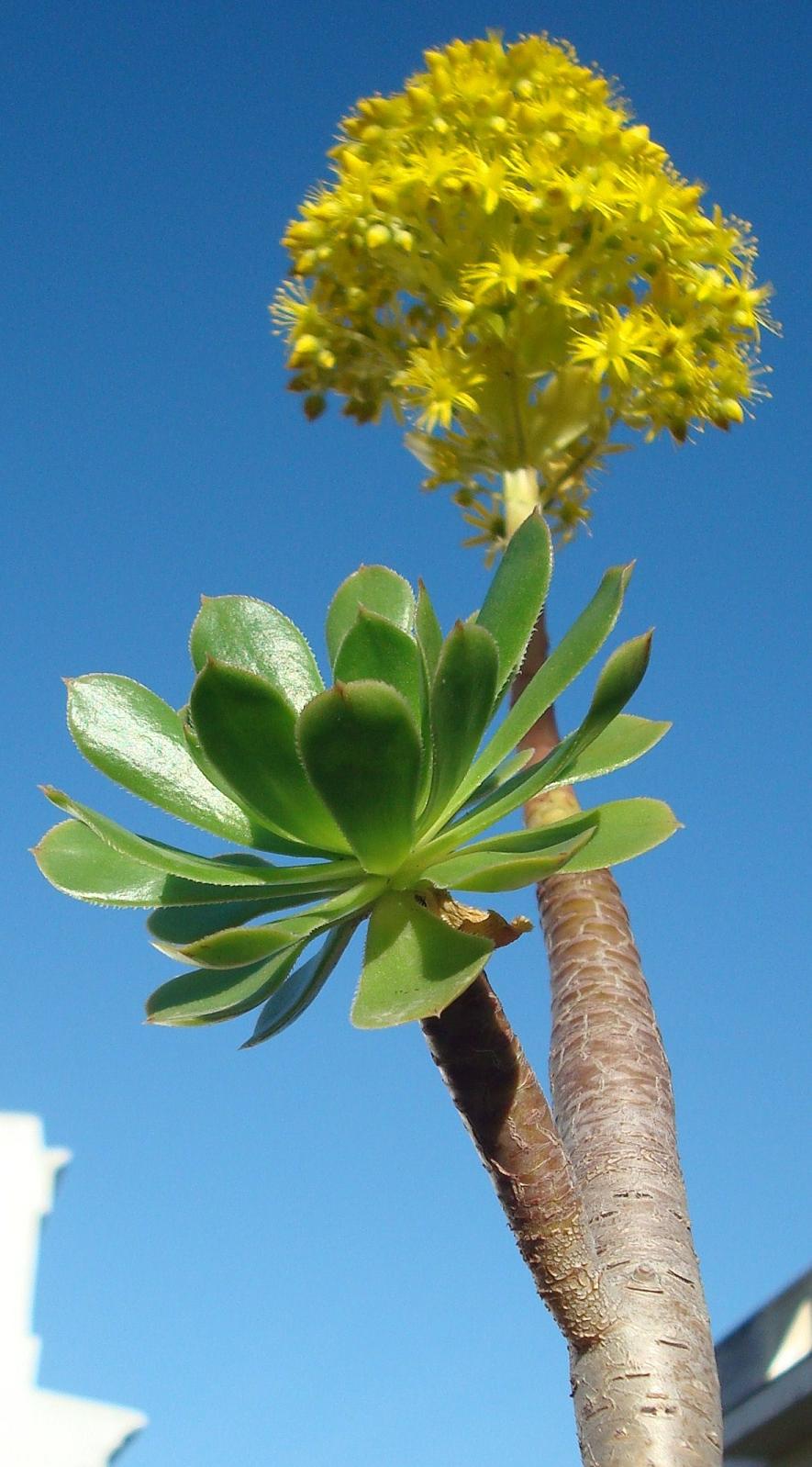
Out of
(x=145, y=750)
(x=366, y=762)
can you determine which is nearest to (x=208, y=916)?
(x=145, y=750)

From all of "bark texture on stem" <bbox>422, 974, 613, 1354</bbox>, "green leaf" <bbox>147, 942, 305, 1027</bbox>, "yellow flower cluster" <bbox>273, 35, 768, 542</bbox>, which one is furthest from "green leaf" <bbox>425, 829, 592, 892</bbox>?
"yellow flower cluster" <bbox>273, 35, 768, 542</bbox>

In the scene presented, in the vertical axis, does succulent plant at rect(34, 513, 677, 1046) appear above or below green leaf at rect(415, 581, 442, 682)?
below

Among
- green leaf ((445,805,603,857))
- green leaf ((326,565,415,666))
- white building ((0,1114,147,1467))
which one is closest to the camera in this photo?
green leaf ((445,805,603,857))

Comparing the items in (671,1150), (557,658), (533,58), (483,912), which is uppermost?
(533,58)

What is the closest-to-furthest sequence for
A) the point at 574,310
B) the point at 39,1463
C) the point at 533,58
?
the point at 574,310 < the point at 533,58 < the point at 39,1463

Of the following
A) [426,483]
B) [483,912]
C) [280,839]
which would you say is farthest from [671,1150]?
[426,483]

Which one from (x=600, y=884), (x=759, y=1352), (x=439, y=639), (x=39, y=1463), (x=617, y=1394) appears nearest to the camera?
(x=617, y=1394)

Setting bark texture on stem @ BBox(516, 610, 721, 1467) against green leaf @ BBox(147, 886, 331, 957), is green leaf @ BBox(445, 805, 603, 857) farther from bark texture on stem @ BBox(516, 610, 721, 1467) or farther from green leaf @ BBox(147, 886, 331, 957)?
bark texture on stem @ BBox(516, 610, 721, 1467)

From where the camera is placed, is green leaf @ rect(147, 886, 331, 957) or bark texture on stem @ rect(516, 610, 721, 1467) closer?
bark texture on stem @ rect(516, 610, 721, 1467)

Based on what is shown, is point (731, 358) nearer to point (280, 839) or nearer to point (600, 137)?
point (600, 137)
